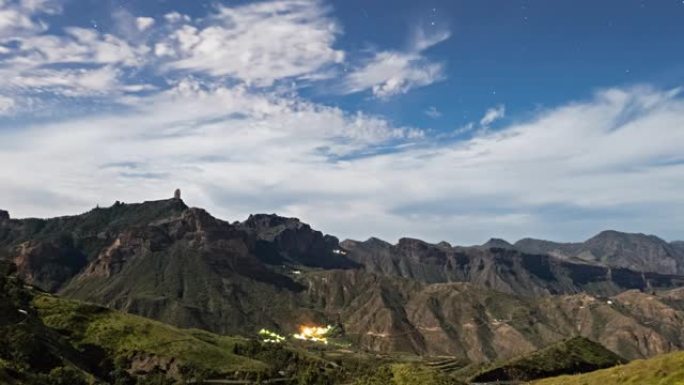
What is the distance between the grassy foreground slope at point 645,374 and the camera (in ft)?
371

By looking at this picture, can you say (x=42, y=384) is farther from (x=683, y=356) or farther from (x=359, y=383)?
(x=683, y=356)

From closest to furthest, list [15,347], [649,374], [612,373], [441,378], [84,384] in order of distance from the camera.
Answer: [649,374]
[612,373]
[441,378]
[84,384]
[15,347]

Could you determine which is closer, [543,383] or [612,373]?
[612,373]

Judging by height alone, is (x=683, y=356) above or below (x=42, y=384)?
above

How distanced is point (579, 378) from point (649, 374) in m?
28.5

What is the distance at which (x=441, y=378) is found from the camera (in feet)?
500

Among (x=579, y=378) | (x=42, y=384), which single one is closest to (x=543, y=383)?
(x=579, y=378)

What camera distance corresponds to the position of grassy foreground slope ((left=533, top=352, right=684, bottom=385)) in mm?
113188

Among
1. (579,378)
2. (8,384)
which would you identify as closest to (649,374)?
(579,378)

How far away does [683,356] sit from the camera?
125 m

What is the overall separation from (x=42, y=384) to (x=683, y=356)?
128587 millimetres

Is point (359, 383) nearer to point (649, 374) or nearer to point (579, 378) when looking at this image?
point (579, 378)

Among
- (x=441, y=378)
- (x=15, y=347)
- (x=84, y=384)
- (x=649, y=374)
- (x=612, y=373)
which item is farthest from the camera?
(x=15, y=347)

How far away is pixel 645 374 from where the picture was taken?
122125mm
